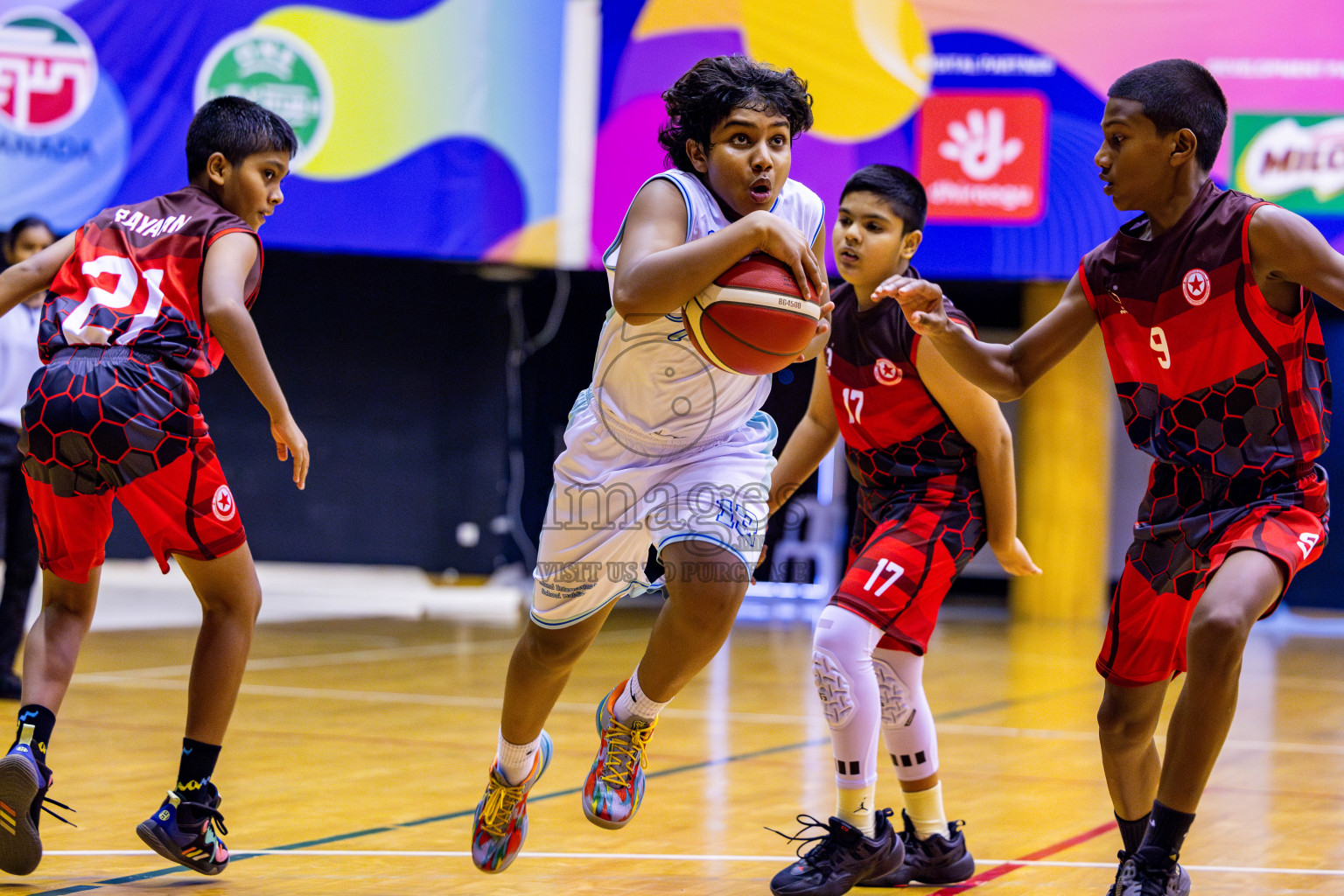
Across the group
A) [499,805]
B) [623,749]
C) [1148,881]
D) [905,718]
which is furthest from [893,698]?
[499,805]

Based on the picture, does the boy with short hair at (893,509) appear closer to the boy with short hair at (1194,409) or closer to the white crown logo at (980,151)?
the boy with short hair at (1194,409)

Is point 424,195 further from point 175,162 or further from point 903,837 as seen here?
point 903,837

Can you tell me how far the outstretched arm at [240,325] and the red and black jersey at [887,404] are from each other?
1395 millimetres

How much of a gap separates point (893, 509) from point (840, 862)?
0.92 meters

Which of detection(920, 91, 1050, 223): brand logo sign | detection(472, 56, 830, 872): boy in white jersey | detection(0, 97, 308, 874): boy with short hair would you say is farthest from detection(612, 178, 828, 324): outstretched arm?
detection(920, 91, 1050, 223): brand logo sign

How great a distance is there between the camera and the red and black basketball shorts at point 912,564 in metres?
3.52

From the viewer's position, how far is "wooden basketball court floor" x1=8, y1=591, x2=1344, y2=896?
3.44 metres

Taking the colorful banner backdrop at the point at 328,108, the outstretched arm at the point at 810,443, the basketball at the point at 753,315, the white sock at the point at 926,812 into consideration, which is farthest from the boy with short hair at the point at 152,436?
the colorful banner backdrop at the point at 328,108

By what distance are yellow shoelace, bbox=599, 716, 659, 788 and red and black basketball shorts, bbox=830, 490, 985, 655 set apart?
60 centimetres

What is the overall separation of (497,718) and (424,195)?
4605 mm

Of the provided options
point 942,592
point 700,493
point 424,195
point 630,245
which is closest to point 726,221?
point 630,245

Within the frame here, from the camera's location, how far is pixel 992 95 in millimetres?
9805

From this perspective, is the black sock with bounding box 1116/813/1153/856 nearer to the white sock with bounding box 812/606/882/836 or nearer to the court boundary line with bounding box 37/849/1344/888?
the court boundary line with bounding box 37/849/1344/888

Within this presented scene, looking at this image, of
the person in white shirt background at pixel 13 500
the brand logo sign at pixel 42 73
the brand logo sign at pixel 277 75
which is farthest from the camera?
the brand logo sign at pixel 277 75
